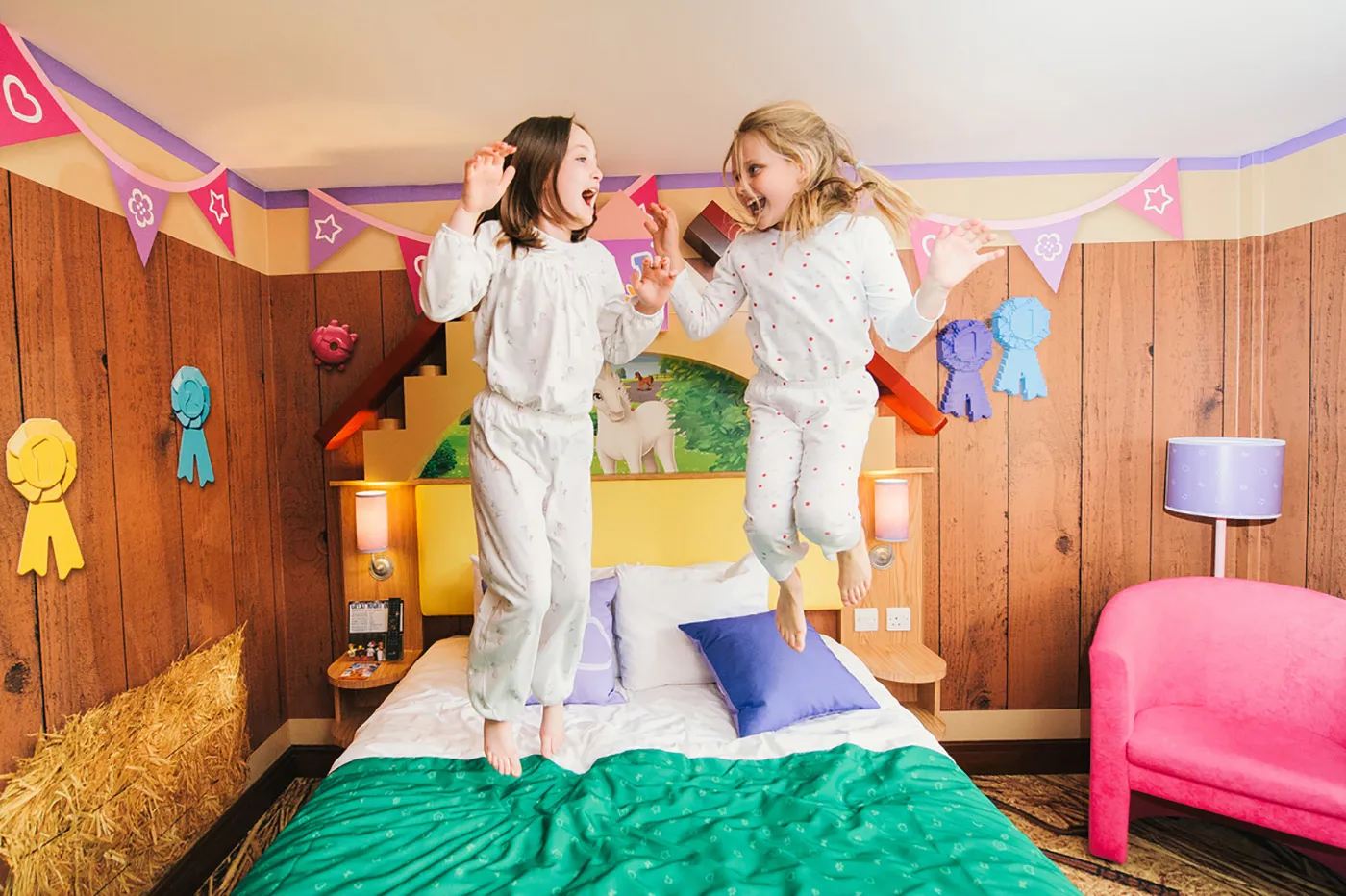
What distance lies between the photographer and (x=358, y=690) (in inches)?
115

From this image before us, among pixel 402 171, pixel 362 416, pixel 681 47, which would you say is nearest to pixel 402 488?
pixel 362 416

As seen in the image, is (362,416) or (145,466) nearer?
(145,466)

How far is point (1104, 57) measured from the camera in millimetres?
2086

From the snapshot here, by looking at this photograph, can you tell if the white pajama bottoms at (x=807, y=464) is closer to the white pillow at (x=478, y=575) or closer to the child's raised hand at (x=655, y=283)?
the child's raised hand at (x=655, y=283)

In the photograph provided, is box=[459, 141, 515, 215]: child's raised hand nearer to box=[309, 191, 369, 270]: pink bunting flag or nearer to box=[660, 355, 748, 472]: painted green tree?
box=[660, 355, 748, 472]: painted green tree

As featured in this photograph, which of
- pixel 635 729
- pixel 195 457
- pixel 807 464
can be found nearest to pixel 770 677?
pixel 635 729

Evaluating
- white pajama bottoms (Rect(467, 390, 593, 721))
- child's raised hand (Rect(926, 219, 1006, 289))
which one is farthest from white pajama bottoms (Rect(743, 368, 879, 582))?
white pajama bottoms (Rect(467, 390, 593, 721))

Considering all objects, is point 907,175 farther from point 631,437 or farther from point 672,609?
point 672,609

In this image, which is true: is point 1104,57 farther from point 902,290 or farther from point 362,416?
point 362,416

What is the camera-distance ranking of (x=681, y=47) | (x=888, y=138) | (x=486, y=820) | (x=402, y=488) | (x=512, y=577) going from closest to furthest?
(x=512, y=577) → (x=486, y=820) → (x=681, y=47) → (x=888, y=138) → (x=402, y=488)

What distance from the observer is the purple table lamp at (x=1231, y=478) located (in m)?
2.51

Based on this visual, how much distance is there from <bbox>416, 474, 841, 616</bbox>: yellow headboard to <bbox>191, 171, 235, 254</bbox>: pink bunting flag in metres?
1.26

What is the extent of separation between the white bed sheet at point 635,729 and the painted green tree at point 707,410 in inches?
37.2

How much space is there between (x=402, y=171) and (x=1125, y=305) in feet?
10.1
